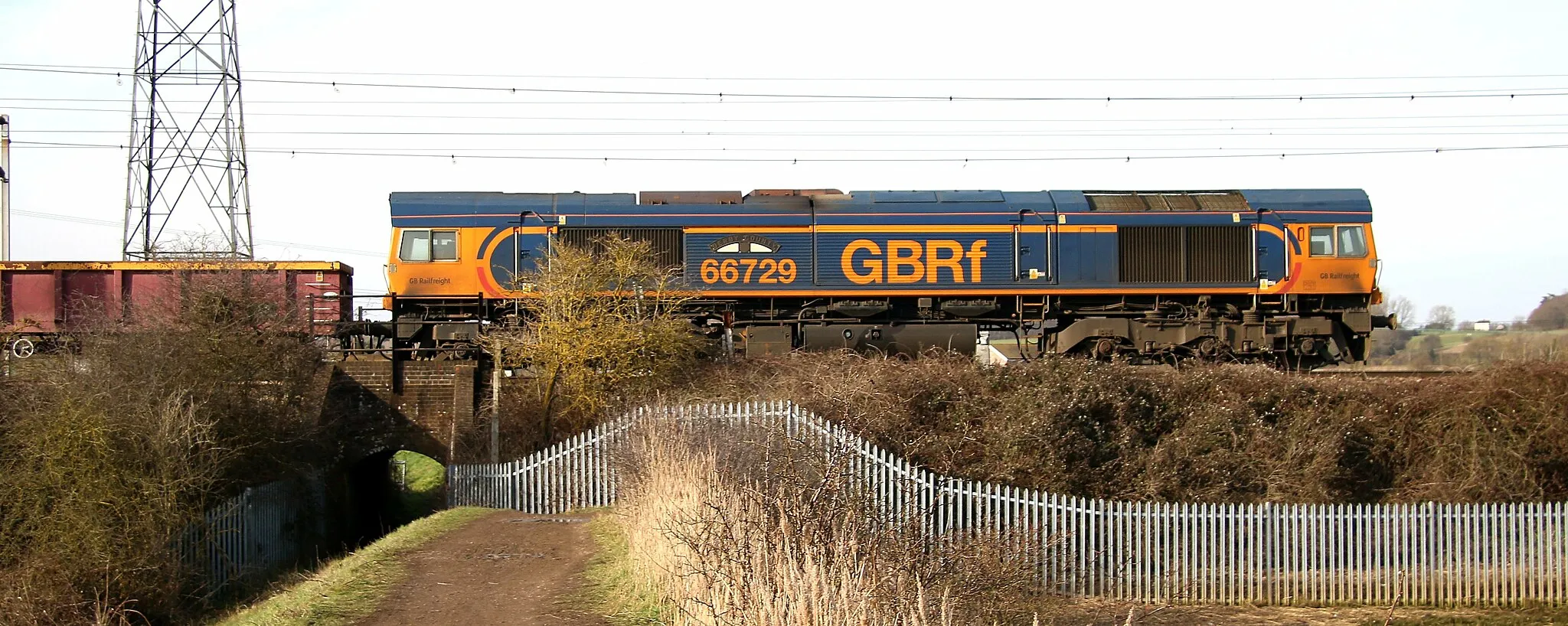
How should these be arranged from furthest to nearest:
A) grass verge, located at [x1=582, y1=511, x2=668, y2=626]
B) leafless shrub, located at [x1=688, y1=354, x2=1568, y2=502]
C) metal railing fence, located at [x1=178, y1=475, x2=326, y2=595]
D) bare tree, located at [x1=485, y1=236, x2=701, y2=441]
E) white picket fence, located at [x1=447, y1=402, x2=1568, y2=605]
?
1. bare tree, located at [x1=485, y1=236, x2=701, y2=441]
2. metal railing fence, located at [x1=178, y1=475, x2=326, y2=595]
3. leafless shrub, located at [x1=688, y1=354, x2=1568, y2=502]
4. white picket fence, located at [x1=447, y1=402, x2=1568, y2=605]
5. grass verge, located at [x1=582, y1=511, x2=668, y2=626]

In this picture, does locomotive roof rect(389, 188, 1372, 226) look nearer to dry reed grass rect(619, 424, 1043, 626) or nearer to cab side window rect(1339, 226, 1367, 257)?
cab side window rect(1339, 226, 1367, 257)

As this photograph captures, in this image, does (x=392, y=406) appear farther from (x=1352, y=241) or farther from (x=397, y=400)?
(x=1352, y=241)

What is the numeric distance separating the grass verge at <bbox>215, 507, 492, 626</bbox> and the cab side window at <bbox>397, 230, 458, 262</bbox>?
741 cm

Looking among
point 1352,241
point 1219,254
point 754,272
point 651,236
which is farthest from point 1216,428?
point 651,236

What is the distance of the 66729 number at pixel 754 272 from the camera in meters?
20.4

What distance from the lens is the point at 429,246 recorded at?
20.5 m

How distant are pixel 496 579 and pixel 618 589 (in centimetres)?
157

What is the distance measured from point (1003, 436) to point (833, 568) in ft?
26.0

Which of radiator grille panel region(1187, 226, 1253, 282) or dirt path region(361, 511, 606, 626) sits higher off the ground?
radiator grille panel region(1187, 226, 1253, 282)

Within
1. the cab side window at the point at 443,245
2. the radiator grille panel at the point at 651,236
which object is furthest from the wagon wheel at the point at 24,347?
the radiator grille panel at the point at 651,236

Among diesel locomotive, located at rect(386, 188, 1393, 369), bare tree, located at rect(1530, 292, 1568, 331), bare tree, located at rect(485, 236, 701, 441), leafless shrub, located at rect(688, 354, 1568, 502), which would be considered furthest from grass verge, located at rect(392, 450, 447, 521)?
bare tree, located at rect(1530, 292, 1568, 331)

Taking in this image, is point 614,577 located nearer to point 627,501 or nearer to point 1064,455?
point 627,501

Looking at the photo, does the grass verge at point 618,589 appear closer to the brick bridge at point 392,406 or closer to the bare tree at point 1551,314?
the brick bridge at point 392,406

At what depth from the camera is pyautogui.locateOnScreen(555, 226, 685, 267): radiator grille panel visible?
20.5m
